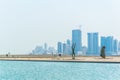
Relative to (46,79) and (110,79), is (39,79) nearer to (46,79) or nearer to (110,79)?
(46,79)

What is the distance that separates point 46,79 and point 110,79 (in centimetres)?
696

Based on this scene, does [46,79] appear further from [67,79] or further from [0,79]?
[0,79]

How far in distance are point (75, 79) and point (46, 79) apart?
3.17 metres

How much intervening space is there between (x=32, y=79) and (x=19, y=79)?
142 cm

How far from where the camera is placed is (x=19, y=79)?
135 ft

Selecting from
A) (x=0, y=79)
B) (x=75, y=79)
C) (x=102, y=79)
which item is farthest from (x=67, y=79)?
(x=0, y=79)

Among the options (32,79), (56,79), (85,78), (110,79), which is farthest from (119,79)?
(32,79)

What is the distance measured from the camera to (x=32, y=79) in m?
41.5

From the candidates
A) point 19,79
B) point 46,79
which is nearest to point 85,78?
point 46,79

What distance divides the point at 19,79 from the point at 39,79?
2.16m

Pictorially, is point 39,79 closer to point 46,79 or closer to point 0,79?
point 46,79

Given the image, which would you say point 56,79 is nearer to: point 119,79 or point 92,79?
point 92,79

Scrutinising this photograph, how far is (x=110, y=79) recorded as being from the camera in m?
41.3

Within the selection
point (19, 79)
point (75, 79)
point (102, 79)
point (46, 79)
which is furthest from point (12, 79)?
point (102, 79)
